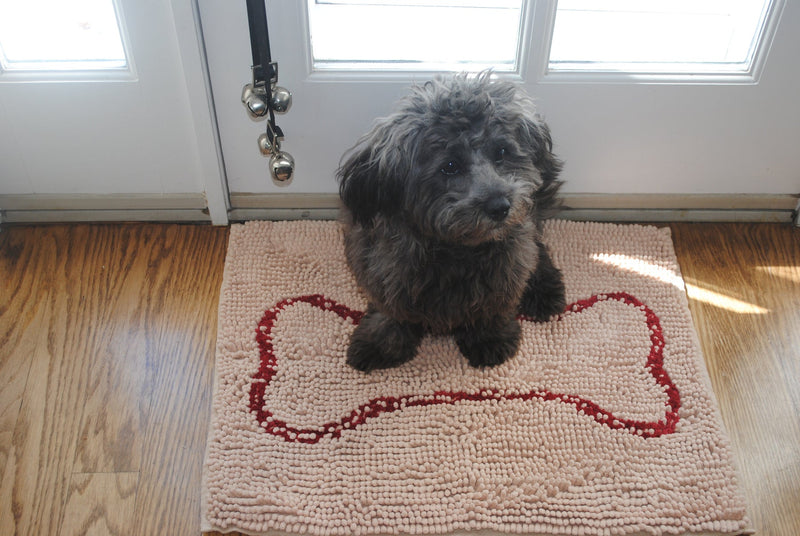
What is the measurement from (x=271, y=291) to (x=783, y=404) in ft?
4.29

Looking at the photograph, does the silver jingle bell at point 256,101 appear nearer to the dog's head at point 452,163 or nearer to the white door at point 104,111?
the white door at point 104,111

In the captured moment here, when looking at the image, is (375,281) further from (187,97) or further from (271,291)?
(187,97)

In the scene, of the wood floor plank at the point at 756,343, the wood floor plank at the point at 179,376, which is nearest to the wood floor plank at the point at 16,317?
the wood floor plank at the point at 179,376

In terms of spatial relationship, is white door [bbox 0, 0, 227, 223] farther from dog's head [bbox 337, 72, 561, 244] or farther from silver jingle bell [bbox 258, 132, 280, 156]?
dog's head [bbox 337, 72, 561, 244]

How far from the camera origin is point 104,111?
172 cm

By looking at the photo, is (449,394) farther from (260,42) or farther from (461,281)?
(260,42)

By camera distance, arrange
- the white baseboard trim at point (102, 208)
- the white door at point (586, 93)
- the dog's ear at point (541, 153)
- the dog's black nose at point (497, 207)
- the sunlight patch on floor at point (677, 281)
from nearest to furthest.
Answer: the dog's black nose at point (497, 207)
the dog's ear at point (541, 153)
the white door at point (586, 93)
the sunlight patch on floor at point (677, 281)
the white baseboard trim at point (102, 208)

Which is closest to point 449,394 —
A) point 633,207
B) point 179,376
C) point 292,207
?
point 179,376

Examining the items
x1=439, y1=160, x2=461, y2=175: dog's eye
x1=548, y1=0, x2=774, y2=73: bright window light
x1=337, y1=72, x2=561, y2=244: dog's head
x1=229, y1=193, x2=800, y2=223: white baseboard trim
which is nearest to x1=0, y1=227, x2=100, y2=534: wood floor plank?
x1=229, y1=193, x2=800, y2=223: white baseboard trim

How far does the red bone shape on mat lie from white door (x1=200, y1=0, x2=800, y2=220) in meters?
0.47

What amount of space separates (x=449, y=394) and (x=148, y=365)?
75 centimetres

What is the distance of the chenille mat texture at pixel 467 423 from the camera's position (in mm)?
1322

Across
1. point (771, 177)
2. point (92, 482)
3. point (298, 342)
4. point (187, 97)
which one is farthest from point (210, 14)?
point (771, 177)

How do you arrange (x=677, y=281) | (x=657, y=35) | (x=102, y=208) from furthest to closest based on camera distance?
(x=102, y=208), (x=677, y=281), (x=657, y=35)
